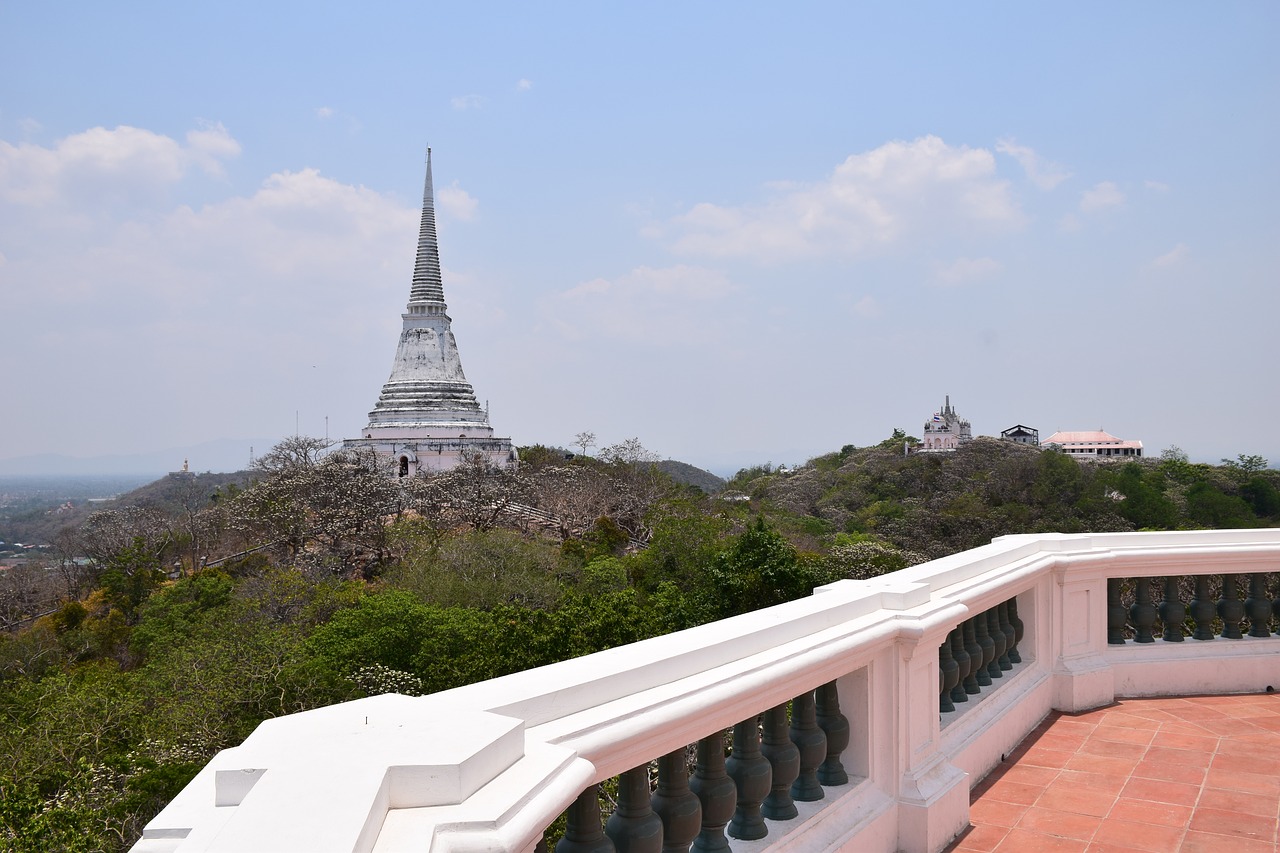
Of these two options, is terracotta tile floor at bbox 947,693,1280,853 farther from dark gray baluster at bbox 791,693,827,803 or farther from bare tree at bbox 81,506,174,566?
bare tree at bbox 81,506,174,566

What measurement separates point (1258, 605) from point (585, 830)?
500 centimetres

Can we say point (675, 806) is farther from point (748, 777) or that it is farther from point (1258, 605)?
point (1258, 605)

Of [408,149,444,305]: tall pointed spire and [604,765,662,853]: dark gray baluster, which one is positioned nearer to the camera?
→ [604,765,662,853]: dark gray baluster

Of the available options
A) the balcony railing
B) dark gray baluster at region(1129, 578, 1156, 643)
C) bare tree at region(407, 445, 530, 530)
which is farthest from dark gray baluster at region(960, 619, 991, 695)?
bare tree at region(407, 445, 530, 530)

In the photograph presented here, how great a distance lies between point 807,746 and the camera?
3.01m

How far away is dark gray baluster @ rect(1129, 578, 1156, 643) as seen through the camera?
5379 millimetres

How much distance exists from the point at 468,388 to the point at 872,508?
764 inches

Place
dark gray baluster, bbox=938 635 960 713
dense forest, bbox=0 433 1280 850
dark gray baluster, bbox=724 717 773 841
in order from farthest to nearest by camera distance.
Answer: dense forest, bbox=0 433 1280 850 < dark gray baluster, bbox=938 635 960 713 < dark gray baluster, bbox=724 717 773 841

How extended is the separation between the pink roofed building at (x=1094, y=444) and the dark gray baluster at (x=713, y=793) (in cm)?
8229

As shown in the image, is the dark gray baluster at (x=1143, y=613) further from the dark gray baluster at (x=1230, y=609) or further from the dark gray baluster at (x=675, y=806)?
the dark gray baluster at (x=675, y=806)

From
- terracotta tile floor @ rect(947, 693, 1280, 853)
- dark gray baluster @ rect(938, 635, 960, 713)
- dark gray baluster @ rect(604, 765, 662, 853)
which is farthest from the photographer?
dark gray baluster @ rect(938, 635, 960, 713)

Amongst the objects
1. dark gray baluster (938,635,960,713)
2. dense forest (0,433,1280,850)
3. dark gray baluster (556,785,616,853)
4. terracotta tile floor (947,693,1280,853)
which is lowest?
dense forest (0,433,1280,850)

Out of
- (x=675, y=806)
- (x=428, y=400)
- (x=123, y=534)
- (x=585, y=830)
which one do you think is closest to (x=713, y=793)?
(x=675, y=806)

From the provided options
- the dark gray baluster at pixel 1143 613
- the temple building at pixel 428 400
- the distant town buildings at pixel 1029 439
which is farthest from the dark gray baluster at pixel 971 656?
the distant town buildings at pixel 1029 439
